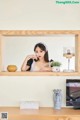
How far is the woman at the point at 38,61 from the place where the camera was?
3.08 m

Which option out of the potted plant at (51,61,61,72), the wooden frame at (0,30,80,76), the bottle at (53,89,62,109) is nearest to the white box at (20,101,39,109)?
the bottle at (53,89,62,109)

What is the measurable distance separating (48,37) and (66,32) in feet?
0.78

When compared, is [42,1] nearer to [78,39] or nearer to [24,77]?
[78,39]

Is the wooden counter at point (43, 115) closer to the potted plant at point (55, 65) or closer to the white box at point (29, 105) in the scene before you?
the white box at point (29, 105)

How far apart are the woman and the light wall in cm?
12

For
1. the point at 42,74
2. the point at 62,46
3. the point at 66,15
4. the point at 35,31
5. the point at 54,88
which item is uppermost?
the point at 66,15

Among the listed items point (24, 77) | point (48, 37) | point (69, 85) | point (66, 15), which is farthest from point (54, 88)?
point (66, 15)

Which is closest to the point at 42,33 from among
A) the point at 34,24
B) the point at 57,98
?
the point at 34,24

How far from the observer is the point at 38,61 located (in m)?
3.11

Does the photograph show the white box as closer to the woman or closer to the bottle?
the bottle

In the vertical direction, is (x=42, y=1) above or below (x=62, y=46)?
above

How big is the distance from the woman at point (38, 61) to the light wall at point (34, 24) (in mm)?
117

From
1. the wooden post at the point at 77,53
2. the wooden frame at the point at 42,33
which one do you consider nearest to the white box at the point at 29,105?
the wooden frame at the point at 42,33

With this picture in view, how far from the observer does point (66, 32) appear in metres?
3.05
